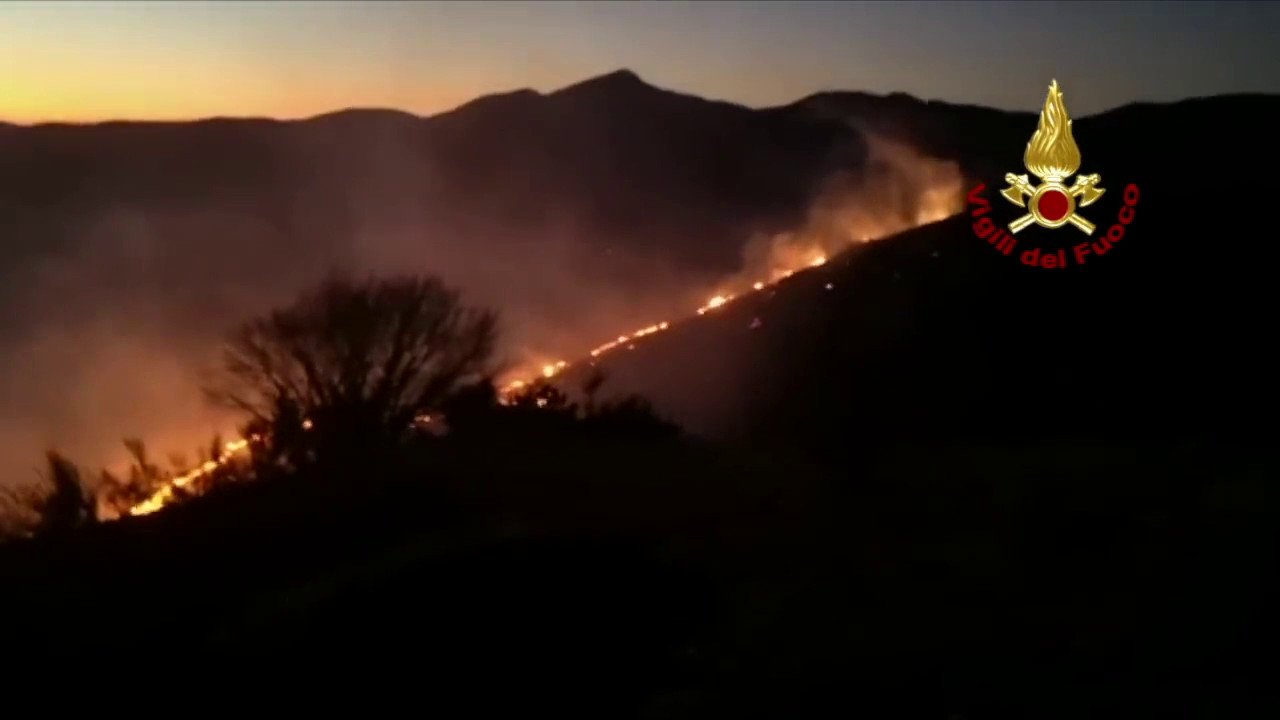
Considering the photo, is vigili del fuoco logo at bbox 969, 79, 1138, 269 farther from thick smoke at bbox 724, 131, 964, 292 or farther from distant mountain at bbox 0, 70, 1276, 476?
thick smoke at bbox 724, 131, 964, 292

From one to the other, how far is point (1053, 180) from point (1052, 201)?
1784 millimetres

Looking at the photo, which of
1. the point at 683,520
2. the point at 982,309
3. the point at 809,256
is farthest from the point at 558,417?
the point at 809,256

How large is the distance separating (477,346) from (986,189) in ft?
37.4

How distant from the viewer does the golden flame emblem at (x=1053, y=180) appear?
18641 mm

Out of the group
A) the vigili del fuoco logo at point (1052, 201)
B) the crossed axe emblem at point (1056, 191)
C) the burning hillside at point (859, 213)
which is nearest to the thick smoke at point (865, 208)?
the burning hillside at point (859, 213)

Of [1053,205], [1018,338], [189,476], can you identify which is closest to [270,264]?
[189,476]

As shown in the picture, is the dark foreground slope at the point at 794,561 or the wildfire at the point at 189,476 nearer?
the dark foreground slope at the point at 794,561

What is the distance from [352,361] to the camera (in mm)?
19531

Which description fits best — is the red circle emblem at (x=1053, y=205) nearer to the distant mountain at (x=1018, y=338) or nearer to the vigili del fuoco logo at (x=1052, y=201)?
the vigili del fuoco logo at (x=1052, y=201)

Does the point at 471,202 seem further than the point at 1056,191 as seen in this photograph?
Yes

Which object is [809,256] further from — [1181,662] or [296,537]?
[1181,662]

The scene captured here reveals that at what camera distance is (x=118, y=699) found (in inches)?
377

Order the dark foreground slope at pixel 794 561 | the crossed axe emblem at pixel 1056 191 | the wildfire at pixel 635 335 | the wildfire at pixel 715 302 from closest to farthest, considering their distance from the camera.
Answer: the dark foreground slope at pixel 794 561 → the wildfire at pixel 635 335 → the crossed axe emblem at pixel 1056 191 → the wildfire at pixel 715 302

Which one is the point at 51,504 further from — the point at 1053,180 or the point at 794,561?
the point at 1053,180
